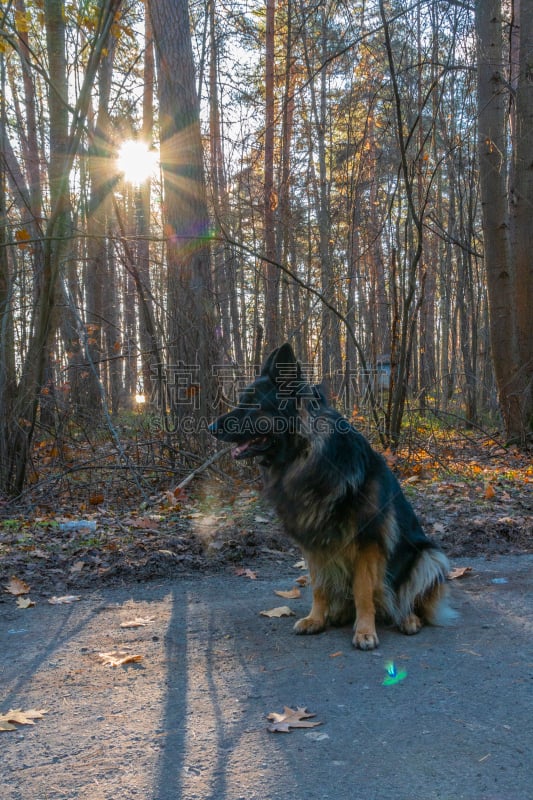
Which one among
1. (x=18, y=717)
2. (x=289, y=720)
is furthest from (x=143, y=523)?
(x=289, y=720)

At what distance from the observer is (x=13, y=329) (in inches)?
371

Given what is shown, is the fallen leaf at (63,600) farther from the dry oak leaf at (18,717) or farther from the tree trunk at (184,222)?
the tree trunk at (184,222)

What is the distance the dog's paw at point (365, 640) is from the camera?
377cm

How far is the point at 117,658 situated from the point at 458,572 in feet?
10.2

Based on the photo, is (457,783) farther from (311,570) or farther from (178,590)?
(178,590)

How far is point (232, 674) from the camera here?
346 centimetres

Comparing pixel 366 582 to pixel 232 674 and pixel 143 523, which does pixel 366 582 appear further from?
pixel 143 523

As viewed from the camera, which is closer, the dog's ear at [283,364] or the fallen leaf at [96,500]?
the dog's ear at [283,364]

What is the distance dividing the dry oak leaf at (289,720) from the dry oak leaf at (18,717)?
114 cm

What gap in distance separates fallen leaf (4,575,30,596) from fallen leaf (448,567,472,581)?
3.62 meters

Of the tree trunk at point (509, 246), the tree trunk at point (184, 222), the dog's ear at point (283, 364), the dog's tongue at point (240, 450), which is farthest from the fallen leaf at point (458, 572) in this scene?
the tree trunk at point (509, 246)

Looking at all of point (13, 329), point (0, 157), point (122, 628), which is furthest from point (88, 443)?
point (122, 628)

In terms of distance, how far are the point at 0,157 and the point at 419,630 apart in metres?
8.17

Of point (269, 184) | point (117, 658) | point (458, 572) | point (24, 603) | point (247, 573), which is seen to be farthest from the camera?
point (269, 184)
